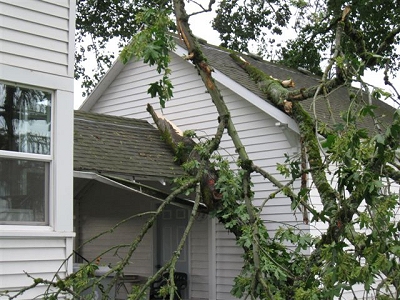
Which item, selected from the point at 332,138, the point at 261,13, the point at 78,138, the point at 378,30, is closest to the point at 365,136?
the point at 332,138

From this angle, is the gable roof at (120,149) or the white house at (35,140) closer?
the white house at (35,140)

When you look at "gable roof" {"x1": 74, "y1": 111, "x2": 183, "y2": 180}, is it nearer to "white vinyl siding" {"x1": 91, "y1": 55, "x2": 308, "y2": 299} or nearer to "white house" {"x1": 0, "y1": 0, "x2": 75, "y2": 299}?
"white vinyl siding" {"x1": 91, "y1": 55, "x2": 308, "y2": 299}

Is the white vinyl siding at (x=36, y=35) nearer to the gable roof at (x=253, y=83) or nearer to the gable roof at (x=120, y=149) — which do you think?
the gable roof at (x=253, y=83)

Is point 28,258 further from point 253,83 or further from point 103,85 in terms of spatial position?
point 103,85

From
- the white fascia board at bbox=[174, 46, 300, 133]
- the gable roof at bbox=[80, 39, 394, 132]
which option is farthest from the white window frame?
the white fascia board at bbox=[174, 46, 300, 133]

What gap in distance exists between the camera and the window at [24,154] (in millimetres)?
6980

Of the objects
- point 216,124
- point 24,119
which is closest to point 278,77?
point 216,124

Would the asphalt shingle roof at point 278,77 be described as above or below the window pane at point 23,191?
above

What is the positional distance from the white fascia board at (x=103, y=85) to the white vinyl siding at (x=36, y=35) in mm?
7655

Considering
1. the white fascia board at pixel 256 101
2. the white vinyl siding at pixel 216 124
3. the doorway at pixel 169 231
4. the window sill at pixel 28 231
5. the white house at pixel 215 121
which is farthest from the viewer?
the doorway at pixel 169 231

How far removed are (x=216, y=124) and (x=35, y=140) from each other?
22.6 feet

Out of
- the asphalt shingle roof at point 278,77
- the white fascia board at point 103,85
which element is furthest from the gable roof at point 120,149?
the asphalt shingle roof at point 278,77

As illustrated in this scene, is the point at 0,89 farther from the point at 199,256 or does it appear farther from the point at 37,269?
the point at 199,256

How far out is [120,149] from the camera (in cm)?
1248
